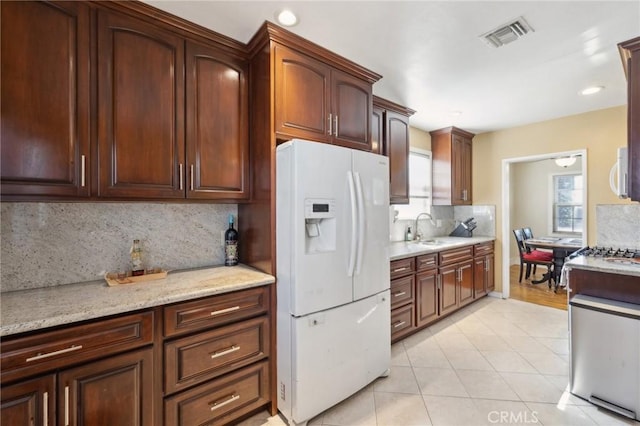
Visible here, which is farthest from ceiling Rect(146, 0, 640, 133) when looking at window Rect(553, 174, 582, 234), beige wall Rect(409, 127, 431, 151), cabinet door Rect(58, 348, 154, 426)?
window Rect(553, 174, 582, 234)

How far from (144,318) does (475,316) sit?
142 inches

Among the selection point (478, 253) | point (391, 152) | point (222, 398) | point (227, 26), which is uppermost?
point (227, 26)

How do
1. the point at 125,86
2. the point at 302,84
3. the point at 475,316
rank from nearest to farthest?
the point at 125,86, the point at 302,84, the point at 475,316

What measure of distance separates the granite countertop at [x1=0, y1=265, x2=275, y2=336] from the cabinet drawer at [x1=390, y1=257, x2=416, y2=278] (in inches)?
51.3

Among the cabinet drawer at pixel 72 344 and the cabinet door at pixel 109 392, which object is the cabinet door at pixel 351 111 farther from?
the cabinet door at pixel 109 392

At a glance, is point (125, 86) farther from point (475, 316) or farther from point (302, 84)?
point (475, 316)

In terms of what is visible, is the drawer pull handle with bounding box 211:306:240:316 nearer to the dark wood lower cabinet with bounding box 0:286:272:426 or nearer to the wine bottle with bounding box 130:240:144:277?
the dark wood lower cabinet with bounding box 0:286:272:426

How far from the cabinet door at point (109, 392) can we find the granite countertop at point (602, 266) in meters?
2.82

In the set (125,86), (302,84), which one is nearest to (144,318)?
(125,86)

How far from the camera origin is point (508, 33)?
1.87 m

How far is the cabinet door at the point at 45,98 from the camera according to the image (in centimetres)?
129

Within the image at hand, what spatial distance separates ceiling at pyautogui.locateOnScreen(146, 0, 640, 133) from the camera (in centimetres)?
163

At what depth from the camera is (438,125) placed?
12.9ft

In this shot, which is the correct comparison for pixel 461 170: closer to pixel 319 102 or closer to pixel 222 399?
pixel 319 102
